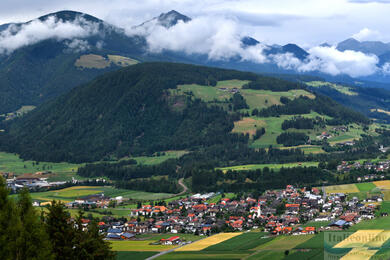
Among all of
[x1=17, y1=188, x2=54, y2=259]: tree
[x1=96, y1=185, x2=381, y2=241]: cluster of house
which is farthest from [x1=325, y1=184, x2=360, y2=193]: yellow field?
[x1=17, y1=188, x2=54, y2=259]: tree

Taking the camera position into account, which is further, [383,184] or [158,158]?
[158,158]

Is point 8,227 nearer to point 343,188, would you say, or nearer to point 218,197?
point 218,197

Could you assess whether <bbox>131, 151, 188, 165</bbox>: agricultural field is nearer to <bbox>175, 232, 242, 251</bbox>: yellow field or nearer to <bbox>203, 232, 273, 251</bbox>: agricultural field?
<bbox>175, 232, 242, 251</bbox>: yellow field

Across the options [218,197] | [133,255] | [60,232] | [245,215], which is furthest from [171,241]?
[60,232]

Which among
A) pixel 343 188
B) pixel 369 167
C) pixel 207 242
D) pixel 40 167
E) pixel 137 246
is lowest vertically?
pixel 137 246

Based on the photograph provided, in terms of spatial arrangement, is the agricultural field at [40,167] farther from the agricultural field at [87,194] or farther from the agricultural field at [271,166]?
the agricultural field at [271,166]

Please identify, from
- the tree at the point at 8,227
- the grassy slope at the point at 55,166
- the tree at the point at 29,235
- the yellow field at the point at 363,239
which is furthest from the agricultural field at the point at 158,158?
the tree at the point at 8,227
